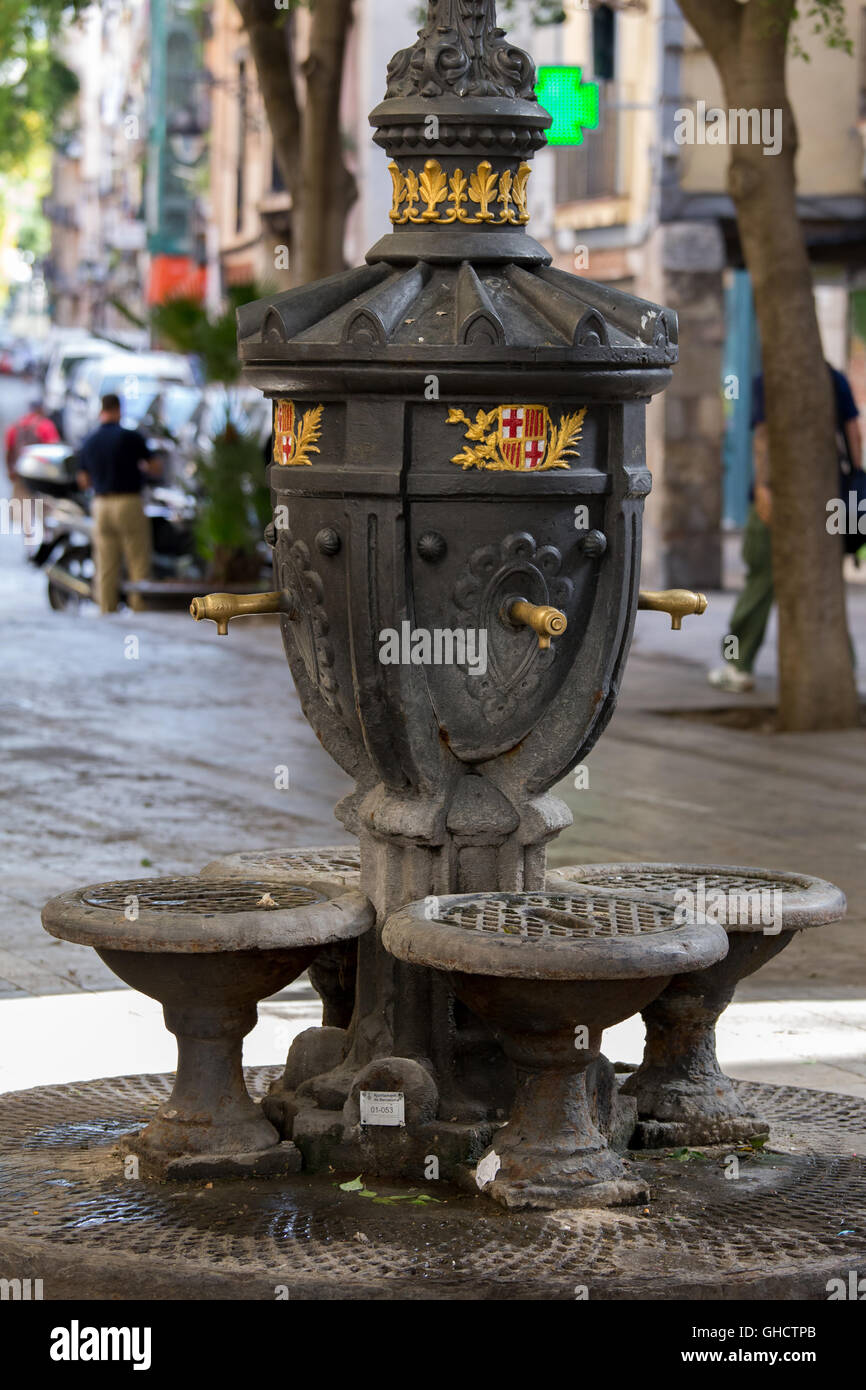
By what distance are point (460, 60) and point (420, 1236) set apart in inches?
98.0

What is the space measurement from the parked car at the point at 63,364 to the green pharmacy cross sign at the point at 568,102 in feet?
54.5

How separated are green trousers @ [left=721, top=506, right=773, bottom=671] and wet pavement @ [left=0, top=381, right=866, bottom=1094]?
14.0 inches

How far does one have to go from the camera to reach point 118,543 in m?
19.2

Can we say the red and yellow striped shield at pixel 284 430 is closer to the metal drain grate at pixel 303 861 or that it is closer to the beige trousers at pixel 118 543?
the metal drain grate at pixel 303 861

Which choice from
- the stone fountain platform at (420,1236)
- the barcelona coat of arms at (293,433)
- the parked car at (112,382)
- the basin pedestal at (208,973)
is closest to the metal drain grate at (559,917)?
the basin pedestal at (208,973)

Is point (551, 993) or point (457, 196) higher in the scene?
point (457, 196)

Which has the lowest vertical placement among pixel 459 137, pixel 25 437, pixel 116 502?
pixel 116 502

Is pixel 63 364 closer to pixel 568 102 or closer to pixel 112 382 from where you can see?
pixel 112 382

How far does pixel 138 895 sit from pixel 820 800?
5.60 m

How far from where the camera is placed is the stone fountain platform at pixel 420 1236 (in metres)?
4.08

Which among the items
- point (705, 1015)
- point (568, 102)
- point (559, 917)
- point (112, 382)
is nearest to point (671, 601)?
point (559, 917)

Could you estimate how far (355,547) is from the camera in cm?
464

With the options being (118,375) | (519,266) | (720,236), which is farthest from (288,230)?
(519,266)

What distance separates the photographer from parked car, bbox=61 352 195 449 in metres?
28.0
